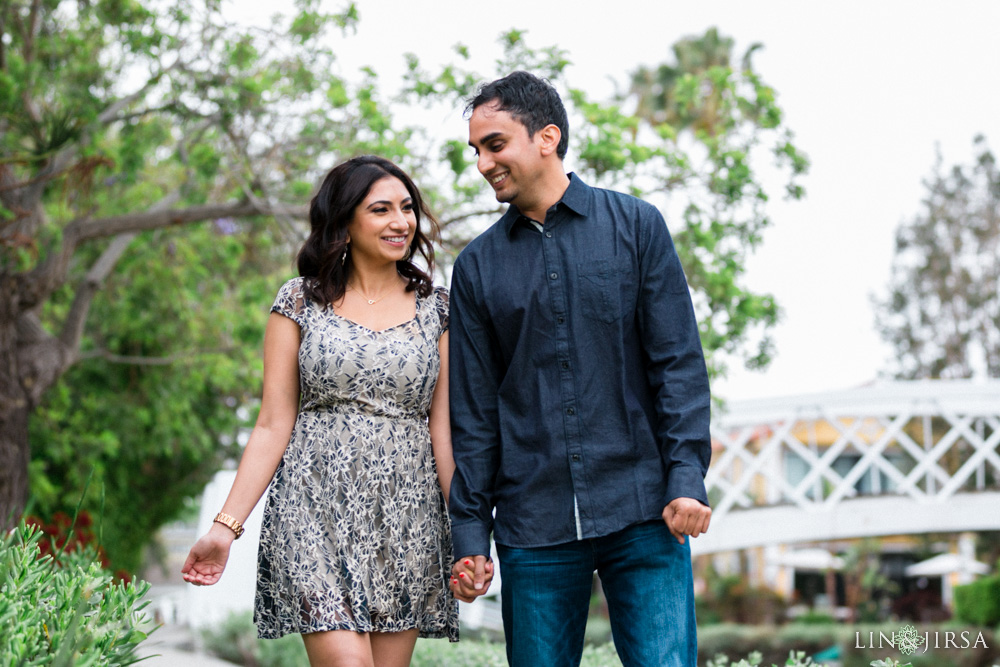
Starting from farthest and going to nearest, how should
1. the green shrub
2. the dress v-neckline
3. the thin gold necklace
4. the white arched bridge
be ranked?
the white arched bridge < the thin gold necklace < the dress v-neckline < the green shrub

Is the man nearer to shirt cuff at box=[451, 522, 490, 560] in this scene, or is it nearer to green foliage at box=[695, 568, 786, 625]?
shirt cuff at box=[451, 522, 490, 560]

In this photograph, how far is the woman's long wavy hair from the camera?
3.21 metres

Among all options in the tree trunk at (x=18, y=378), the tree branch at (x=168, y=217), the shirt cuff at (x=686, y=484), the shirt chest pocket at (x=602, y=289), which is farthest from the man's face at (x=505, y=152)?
the tree trunk at (x=18, y=378)

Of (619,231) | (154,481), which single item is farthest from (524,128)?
(154,481)

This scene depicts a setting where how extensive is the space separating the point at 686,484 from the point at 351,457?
996mm

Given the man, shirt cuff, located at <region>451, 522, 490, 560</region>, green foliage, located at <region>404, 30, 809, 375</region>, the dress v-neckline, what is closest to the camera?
the man

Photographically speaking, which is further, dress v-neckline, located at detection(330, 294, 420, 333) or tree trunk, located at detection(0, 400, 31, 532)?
tree trunk, located at detection(0, 400, 31, 532)

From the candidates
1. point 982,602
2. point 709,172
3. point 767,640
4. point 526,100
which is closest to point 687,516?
point 526,100

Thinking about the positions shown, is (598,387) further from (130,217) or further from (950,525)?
(950,525)

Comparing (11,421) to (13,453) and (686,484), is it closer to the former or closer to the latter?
(13,453)

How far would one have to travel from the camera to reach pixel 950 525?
2058cm

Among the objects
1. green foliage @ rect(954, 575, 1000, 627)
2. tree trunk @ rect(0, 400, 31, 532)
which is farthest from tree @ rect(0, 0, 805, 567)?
green foliage @ rect(954, 575, 1000, 627)

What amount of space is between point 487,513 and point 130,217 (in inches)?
279

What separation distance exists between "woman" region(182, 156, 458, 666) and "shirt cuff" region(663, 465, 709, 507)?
2.50ft
